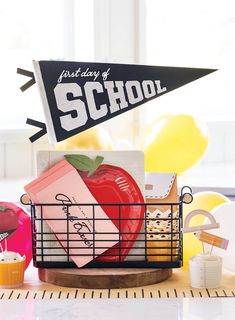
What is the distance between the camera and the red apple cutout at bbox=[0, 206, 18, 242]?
1358 millimetres

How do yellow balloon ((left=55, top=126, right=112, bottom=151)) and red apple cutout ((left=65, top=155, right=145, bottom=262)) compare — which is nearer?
red apple cutout ((left=65, top=155, right=145, bottom=262))

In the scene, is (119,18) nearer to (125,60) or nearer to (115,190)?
(125,60)

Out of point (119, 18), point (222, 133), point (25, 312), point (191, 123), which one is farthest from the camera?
point (222, 133)

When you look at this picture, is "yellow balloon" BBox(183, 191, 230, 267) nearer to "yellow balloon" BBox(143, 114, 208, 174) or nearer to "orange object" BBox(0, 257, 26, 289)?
"orange object" BBox(0, 257, 26, 289)

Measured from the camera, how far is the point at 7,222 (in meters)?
1.36

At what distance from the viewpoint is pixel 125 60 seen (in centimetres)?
254

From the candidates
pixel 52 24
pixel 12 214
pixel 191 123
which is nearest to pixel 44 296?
pixel 12 214

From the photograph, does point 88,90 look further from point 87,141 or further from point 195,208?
point 87,141

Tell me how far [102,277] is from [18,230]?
199 mm

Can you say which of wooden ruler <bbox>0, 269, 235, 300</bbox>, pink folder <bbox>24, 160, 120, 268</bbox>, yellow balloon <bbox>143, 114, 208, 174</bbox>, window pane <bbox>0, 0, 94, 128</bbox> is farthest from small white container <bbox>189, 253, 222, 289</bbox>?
window pane <bbox>0, 0, 94, 128</bbox>

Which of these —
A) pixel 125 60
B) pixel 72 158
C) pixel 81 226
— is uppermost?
pixel 125 60

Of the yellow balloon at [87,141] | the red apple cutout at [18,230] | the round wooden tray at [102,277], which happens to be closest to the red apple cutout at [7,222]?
the red apple cutout at [18,230]

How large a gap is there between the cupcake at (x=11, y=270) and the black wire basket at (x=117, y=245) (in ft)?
0.09

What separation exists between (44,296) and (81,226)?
0.44 ft
